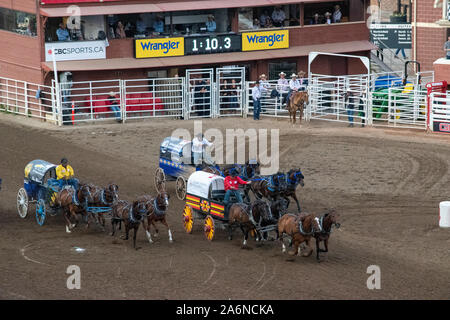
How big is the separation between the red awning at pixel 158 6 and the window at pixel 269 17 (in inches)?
34.0

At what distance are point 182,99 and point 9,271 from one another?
16.4 metres

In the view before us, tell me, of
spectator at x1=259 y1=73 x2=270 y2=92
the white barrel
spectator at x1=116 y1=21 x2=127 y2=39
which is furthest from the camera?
spectator at x1=116 y1=21 x2=127 y2=39

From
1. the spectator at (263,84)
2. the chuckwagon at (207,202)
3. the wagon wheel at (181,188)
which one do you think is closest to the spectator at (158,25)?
the spectator at (263,84)

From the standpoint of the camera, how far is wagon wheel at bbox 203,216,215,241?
19.2 meters

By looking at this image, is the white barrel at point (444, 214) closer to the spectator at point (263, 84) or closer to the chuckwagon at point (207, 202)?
the chuckwagon at point (207, 202)

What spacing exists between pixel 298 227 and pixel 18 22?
19.9 meters

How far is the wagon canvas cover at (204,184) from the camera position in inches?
767

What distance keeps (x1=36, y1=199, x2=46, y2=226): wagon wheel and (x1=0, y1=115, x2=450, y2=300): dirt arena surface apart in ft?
0.74

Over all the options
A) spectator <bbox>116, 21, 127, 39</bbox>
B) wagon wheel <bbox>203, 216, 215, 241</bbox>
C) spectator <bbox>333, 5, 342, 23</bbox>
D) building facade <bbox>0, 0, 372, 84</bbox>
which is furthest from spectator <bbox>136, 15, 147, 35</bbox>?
wagon wheel <bbox>203, 216, 215, 241</bbox>

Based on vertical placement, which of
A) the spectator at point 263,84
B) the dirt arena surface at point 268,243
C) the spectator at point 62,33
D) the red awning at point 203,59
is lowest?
the dirt arena surface at point 268,243

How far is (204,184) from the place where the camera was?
64.1 ft

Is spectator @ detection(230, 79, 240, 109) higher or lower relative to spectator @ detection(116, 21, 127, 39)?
lower

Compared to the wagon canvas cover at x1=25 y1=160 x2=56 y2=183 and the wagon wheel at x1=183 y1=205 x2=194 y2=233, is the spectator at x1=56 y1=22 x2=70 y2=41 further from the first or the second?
the wagon wheel at x1=183 y1=205 x2=194 y2=233

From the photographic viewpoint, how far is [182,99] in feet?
108
